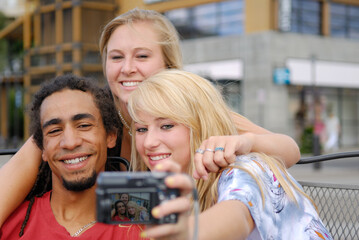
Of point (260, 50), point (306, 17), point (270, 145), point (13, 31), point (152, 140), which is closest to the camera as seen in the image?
point (152, 140)

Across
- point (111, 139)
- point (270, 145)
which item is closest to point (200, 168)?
point (270, 145)

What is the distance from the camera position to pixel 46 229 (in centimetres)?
245

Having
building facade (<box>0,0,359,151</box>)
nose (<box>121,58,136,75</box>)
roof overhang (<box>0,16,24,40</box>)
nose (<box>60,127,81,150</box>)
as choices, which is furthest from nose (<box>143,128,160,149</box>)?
roof overhang (<box>0,16,24,40</box>)

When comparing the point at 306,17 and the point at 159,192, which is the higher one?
the point at 306,17

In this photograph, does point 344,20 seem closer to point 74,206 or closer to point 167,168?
point 74,206

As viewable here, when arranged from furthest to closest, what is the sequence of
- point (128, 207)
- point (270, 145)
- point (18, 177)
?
point (18, 177) → point (270, 145) → point (128, 207)

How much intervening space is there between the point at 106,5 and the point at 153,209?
25351mm

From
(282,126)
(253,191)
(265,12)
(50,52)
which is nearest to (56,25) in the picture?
(50,52)

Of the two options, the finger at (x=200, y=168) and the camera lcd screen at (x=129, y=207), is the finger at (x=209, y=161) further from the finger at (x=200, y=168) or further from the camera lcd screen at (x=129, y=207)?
the camera lcd screen at (x=129, y=207)

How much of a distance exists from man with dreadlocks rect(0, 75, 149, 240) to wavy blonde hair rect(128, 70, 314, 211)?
1.48 ft

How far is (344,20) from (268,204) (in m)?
25.0

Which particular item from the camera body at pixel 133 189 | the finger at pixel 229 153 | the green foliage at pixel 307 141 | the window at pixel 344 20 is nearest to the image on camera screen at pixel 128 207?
the camera body at pixel 133 189

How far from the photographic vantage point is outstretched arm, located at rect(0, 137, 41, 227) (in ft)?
8.01

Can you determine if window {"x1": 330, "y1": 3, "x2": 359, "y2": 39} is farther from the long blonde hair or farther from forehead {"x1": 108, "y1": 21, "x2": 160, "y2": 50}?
forehead {"x1": 108, "y1": 21, "x2": 160, "y2": 50}
